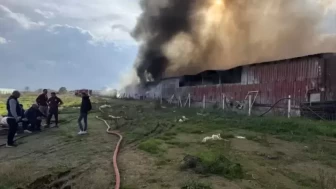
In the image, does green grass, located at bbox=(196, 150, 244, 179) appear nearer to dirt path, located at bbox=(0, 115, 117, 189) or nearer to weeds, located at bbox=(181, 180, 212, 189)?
weeds, located at bbox=(181, 180, 212, 189)

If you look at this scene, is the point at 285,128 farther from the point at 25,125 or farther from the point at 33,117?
the point at 25,125

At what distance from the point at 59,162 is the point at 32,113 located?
7207 mm

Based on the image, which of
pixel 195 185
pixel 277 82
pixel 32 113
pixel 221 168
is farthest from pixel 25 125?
pixel 277 82

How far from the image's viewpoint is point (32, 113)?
14.9m

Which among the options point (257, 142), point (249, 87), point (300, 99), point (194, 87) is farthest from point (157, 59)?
point (257, 142)

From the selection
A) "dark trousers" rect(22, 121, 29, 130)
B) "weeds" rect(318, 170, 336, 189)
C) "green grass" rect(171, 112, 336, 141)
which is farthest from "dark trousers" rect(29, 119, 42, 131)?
"weeds" rect(318, 170, 336, 189)

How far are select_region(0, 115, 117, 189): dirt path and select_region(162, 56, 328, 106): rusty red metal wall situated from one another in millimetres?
12590

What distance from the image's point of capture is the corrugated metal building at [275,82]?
18.8 meters

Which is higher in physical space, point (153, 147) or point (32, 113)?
point (32, 113)

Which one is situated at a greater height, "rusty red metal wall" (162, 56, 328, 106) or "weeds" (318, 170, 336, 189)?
"rusty red metal wall" (162, 56, 328, 106)

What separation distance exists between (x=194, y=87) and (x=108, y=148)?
22706 millimetres

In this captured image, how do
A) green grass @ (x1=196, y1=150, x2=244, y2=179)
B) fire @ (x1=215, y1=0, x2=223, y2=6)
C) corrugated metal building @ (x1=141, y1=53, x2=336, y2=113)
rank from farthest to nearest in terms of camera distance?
fire @ (x1=215, y1=0, x2=223, y2=6), corrugated metal building @ (x1=141, y1=53, x2=336, y2=113), green grass @ (x1=196, y1=150, x2=244, y2=179)

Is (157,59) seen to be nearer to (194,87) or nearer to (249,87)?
(194,87)

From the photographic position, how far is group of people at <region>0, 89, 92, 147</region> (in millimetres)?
11609
